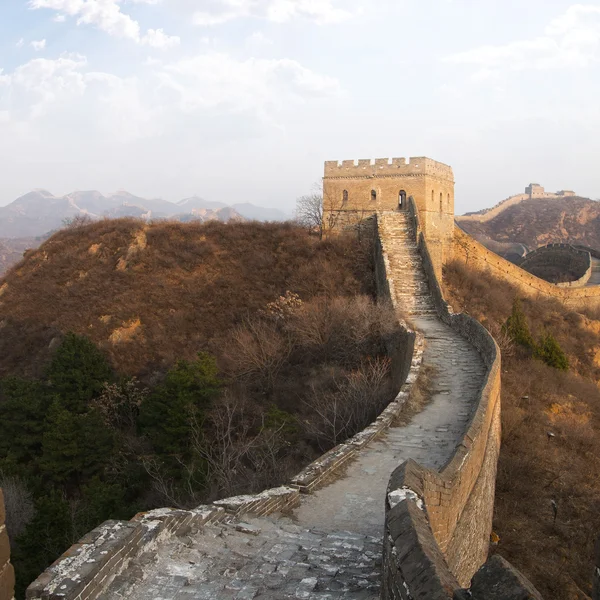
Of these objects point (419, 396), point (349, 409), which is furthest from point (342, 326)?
point (419, 396)

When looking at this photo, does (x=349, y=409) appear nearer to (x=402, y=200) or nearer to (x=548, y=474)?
(x=548, y=474)

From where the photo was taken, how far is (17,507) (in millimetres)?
12992

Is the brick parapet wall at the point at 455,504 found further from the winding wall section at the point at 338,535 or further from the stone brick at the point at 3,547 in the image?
the stone brick at the point at 3,547

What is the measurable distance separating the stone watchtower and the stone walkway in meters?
14.4

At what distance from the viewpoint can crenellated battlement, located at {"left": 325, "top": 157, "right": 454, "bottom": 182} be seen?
72.4 feet

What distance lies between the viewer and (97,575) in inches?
160

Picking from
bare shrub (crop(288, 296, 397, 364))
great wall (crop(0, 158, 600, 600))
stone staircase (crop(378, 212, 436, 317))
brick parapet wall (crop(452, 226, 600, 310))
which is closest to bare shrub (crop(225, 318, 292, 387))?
bare shrub (crop(288, 296, 397, 364))

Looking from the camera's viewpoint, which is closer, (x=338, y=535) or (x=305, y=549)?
(x=305, y=549)

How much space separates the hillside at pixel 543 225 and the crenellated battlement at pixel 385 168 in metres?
51.0

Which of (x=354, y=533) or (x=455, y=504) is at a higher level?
(x=455, y=504)

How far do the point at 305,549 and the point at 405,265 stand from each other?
15676mm

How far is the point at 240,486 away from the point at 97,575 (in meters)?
6.31

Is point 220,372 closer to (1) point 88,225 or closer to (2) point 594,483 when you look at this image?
(2) point 594,483

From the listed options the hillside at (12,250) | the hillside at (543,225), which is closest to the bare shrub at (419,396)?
the hillside at (543,225)
